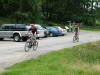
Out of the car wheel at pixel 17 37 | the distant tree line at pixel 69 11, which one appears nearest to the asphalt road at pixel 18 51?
the car wheel at pixel 17 37

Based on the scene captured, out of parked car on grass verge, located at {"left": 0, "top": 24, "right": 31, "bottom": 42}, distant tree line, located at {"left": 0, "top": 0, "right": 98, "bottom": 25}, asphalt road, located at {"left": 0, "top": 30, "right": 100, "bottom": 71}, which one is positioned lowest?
asphalt road, located at {"left": 0, "top": 30, "right": 100, "bottom": 71}

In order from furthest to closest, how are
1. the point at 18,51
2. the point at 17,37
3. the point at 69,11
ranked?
the point at 69,11 < the point at 17,37 < the point at 18,51

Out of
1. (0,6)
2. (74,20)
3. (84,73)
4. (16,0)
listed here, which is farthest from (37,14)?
(84,73)

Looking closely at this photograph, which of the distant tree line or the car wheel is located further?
the distant tree line

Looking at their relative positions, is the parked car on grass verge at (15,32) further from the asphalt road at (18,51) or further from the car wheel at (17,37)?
the asphalt road at (18,51)

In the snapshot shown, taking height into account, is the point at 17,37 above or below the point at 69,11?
below

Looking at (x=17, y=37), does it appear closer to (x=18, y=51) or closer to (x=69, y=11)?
(x=18, y=51)

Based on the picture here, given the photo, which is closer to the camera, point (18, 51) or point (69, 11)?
point (18, 51)

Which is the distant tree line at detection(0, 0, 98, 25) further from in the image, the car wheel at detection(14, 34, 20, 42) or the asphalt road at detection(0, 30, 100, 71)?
the asphalt road at detection(0, 30, 100, 71)

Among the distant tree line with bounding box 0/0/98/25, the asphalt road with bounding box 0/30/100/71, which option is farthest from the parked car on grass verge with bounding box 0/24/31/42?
the distant tree line with bounding box 0/0/98/25

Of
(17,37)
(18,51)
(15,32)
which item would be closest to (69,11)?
(15,32)

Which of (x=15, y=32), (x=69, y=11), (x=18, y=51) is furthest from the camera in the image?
(x=69, y=11)

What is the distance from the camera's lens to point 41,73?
383 inches

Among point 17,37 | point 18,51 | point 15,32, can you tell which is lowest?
point 18,51
